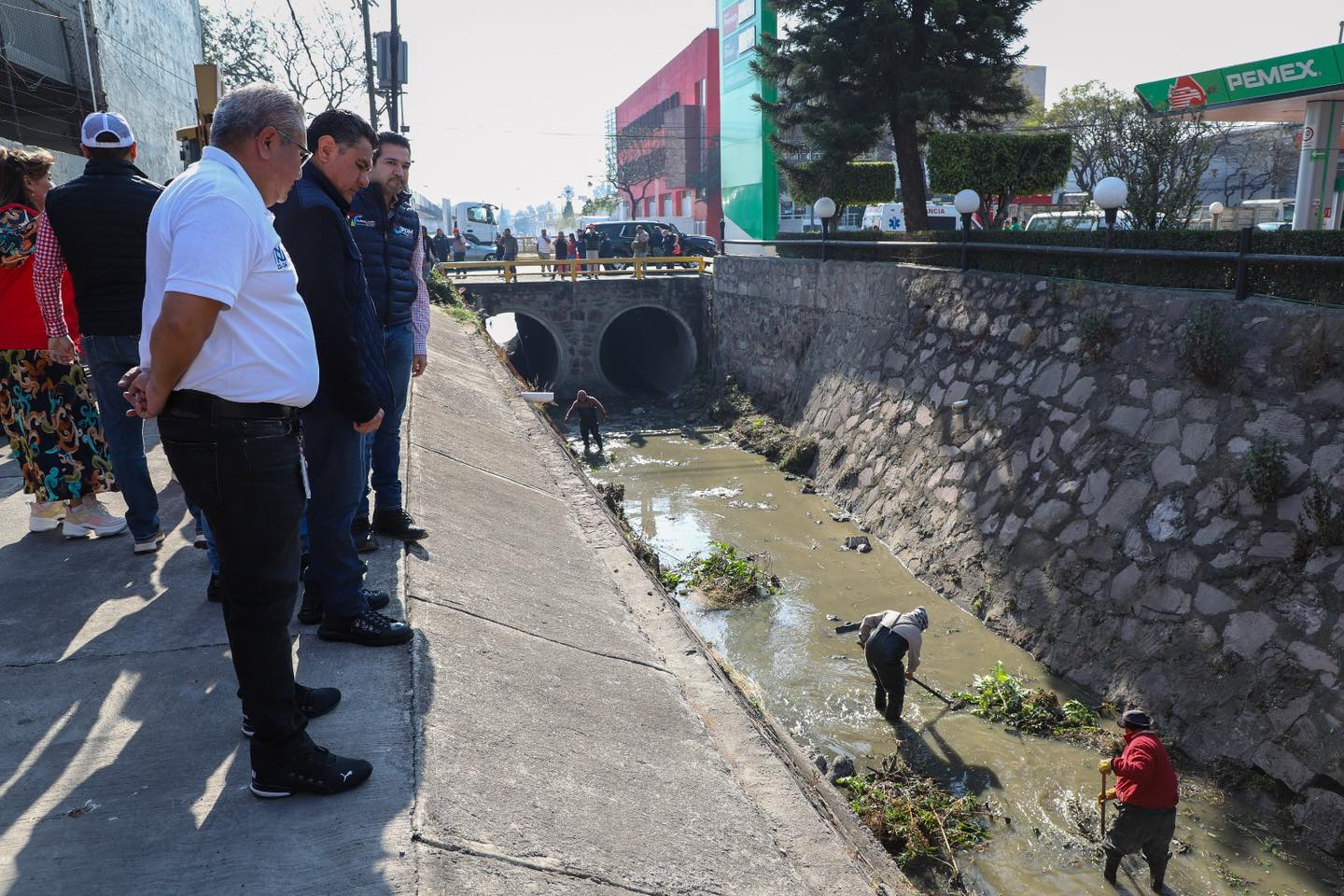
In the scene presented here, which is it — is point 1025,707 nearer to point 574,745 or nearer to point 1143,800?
point 1143,800

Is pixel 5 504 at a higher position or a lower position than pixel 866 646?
higher

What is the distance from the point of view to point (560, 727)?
10.7 feet

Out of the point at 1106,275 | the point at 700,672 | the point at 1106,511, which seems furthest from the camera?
the point at 1106,275

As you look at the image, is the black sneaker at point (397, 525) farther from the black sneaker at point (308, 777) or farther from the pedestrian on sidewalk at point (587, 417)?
the pedestrian on sidewalk at point (587, 417)

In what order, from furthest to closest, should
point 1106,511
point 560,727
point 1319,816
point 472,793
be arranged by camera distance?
1. point 1106,511
2. point 1319,816
3. point 560,727
4. point 472,793

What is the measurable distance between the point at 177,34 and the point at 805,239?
474 inches

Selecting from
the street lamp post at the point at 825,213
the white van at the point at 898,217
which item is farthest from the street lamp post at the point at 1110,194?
the white van at the point at 898,217

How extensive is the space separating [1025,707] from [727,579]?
11.5 ft

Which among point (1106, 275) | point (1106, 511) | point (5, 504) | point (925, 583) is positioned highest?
point (1106, 275)

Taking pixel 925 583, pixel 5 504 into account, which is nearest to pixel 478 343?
pixel 925 583

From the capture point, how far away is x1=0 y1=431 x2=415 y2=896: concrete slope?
223 centimetres

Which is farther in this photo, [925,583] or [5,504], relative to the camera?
[925,583]

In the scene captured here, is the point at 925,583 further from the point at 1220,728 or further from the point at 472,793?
the point at 472,793

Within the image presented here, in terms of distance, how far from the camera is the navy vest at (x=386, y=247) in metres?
4.07
